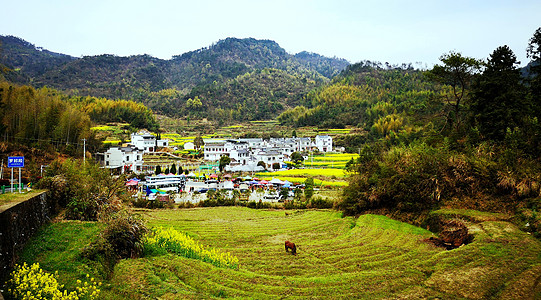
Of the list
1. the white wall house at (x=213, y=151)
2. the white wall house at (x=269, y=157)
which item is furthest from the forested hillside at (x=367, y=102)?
the white wall house at (x=213, y=151)

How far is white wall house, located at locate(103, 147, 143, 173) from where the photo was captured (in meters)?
32.6

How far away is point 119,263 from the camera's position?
6297 mm

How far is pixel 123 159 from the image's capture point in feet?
110

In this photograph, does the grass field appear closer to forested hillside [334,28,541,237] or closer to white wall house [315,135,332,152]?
forested hillside [334,28,541,237]

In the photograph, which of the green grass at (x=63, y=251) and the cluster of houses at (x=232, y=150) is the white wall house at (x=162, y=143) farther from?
the green grass at (x=63, y=251)

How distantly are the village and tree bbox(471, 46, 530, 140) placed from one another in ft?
41.3

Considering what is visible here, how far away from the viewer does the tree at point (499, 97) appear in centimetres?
1233

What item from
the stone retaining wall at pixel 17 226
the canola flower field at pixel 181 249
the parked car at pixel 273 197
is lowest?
the parked car at pixel 273 197

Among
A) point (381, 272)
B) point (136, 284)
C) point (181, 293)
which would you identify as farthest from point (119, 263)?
point (381, 272)

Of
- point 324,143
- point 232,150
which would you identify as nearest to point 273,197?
point 232,150

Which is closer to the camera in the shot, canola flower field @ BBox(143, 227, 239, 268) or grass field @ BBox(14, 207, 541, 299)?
grass field @ BBox(14, 207, 541, 299)

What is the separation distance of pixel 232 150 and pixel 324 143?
55.6 ft

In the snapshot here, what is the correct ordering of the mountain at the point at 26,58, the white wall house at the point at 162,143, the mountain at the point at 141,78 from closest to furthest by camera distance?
the white wall house at the point at 162,143 < the mountain at the point at 141,78 < the mountain at the point at 26,58

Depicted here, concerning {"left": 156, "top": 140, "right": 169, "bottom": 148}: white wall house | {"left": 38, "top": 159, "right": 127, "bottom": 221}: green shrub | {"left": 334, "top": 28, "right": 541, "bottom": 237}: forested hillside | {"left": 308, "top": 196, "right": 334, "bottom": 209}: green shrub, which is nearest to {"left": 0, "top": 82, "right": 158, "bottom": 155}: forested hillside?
{"left": 38, "top": 159, "right": 127, "bottom": 221}: green shrub
